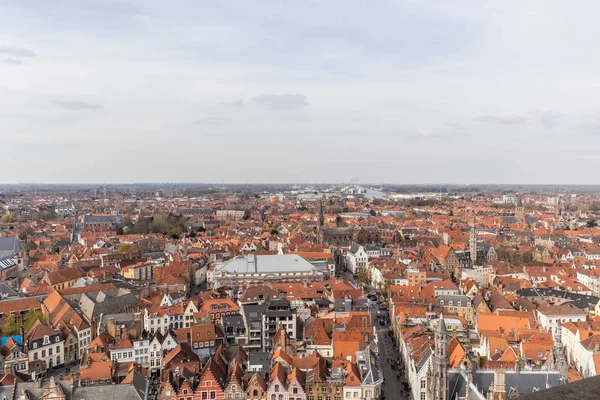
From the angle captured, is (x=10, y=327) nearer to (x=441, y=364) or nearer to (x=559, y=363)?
(x=441, y=364)

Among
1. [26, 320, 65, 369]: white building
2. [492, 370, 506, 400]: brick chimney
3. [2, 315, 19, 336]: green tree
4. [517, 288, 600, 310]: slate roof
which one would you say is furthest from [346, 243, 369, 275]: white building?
[492, 370, 506, 400]: brick chimney

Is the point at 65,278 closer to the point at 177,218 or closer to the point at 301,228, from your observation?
the point at 301,228

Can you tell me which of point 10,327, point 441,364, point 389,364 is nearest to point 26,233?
point 10,327

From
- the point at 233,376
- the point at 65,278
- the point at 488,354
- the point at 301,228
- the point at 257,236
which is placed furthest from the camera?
the point at 301,228

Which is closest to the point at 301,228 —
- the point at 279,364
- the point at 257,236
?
the point at 257,236

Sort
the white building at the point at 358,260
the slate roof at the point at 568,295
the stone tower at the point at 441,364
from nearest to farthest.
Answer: the stone tower at the point at 441,364 < the slate roof at the point at 568,295 < the white building at the point at 358,260

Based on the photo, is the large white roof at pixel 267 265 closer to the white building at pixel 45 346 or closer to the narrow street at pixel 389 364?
the narrow street at pixel 389 364

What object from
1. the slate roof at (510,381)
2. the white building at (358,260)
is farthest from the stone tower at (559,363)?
the white building at (358,260)

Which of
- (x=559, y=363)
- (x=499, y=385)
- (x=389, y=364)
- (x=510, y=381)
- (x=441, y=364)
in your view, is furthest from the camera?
(x=389, y=364)
